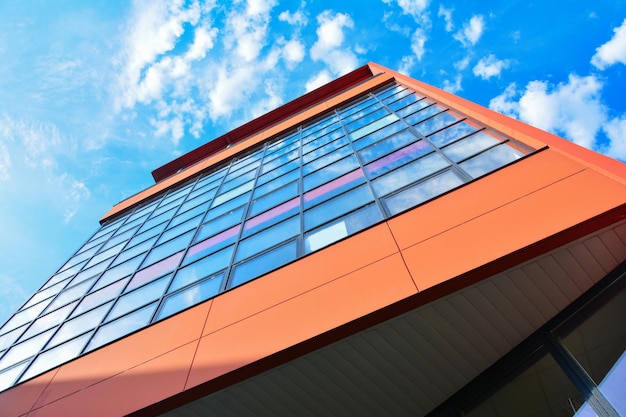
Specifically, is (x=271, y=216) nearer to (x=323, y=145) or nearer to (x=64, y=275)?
(x=323, y=145)

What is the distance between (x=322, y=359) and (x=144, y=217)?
13.8 meters

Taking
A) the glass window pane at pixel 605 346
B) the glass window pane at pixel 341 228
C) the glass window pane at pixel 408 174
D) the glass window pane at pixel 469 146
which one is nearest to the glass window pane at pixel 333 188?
the glass window pane at pixel 408 174

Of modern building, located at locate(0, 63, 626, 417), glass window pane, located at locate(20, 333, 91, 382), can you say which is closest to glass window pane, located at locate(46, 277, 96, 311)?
modern building, located at locate(0, 63, 626, 417)

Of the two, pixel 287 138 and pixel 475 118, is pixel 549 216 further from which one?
pixel 287 138

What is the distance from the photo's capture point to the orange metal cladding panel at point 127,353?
7.19 metres

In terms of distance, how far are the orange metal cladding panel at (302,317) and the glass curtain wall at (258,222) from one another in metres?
1.44

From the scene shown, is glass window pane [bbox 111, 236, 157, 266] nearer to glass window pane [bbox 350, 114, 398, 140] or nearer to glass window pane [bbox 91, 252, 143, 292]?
glass window pane [bbox 91, 252, 143, 292]

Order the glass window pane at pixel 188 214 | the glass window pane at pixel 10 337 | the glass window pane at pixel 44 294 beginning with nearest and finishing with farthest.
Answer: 1. the glass window pane at pixel 10 337
2. the glass window pane at pixel 44 294
3. the glass window pane at pixel 188 214

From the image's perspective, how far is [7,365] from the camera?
10031 mm

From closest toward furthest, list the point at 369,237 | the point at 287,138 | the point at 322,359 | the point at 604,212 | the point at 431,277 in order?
1. the point at 604,212
2. the point at 431,277
3. the point at 322,359
4. the point at 369,237
5. the point at 287,138

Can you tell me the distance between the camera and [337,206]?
29.7 feet

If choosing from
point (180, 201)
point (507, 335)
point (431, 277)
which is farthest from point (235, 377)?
point (180, 201)

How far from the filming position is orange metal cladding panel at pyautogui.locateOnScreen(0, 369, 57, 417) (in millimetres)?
7617

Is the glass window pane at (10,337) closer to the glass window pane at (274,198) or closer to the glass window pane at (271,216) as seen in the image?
the glass window pane at (271,216)
